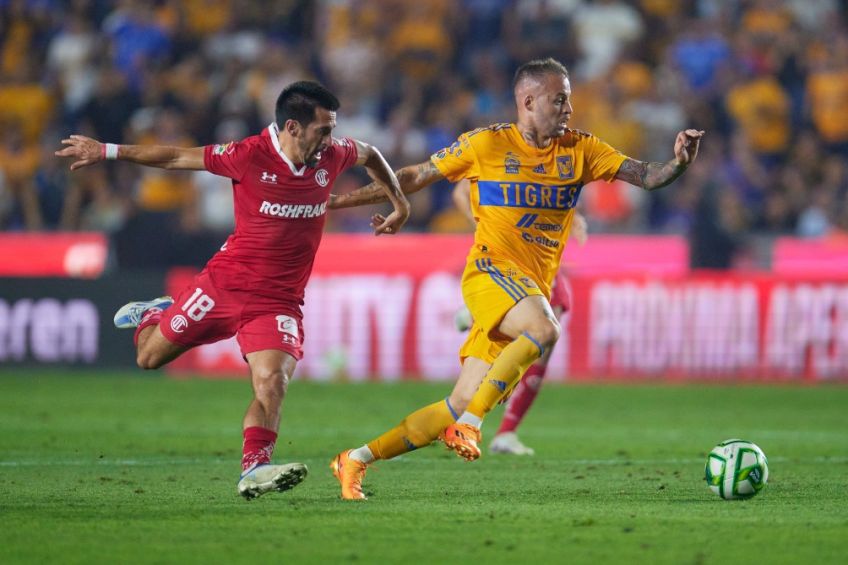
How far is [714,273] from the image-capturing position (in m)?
17.4

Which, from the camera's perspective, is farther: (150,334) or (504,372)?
(150,334)

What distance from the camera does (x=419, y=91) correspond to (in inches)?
826

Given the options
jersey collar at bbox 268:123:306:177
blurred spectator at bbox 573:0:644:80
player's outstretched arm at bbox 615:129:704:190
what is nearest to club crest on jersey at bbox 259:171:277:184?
jersey collar at bbox 268:123:306:177

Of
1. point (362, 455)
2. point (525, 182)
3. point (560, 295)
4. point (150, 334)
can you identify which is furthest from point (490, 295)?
point (560, 295)

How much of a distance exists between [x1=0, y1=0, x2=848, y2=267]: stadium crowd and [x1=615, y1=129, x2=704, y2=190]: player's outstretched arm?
407 inches

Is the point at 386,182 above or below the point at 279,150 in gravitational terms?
below

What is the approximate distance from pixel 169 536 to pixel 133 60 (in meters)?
16.2

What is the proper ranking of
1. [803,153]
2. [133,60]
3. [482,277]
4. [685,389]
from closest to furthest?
1. [482,277]
2. [685,389]
3. [803,153]
4. [133,60]

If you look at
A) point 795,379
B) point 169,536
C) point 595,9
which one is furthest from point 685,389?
point 169,536

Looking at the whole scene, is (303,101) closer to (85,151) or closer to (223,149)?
(223,149)

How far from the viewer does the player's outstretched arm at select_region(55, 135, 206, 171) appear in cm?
777

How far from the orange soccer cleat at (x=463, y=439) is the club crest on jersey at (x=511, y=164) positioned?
1.66 meters

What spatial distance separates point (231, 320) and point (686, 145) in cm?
276

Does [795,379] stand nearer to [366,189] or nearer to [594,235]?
[594,235]
